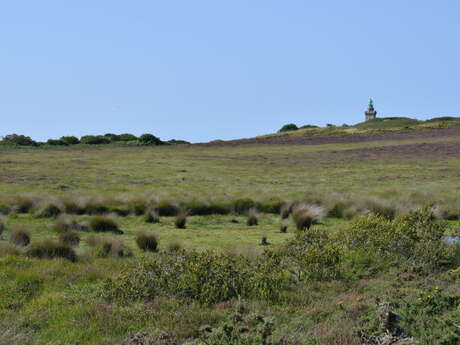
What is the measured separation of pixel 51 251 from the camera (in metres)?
12.6

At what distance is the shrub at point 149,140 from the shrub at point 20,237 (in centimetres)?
5807

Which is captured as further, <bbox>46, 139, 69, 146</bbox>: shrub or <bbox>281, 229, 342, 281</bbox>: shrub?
<bbox>46, 139, 69, 146</bbox>: shrub

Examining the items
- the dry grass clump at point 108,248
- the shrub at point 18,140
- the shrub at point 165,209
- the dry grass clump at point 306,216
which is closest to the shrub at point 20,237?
the dry grass clump at point 108,248

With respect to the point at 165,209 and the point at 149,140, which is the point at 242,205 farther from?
the point at 149,140

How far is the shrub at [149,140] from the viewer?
7288 cm

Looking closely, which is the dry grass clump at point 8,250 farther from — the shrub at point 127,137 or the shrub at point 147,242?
the shrub at point 127,137

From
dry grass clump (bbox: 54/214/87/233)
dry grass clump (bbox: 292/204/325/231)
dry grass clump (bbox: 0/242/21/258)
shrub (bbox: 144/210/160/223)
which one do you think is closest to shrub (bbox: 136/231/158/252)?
dry grass clump (bbox: 0/242/21/258)

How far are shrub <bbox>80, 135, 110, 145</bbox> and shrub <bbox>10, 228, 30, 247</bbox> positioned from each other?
60.4m

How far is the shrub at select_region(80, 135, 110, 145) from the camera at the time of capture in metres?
73.9

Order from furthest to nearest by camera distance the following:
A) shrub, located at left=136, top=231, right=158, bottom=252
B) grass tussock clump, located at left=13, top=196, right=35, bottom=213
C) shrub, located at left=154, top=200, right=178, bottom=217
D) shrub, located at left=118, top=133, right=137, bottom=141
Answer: shrub, located at left=118, top=133, right=137, bottom=141
shrub, located at left=154, top=200, right=178, bottom=217
grass tussock clump, located at left=13, top=196, right=35, bottom=213
shrub, located at left=136, top=231, right=158, bottom=252

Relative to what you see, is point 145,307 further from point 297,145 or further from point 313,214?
point 297,145

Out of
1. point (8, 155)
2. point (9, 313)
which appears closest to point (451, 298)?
point (9, 313)

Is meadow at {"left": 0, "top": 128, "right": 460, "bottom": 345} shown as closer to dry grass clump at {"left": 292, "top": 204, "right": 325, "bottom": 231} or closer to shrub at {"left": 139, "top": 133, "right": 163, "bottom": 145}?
dry grass clump at {"left": 292, "top": 204, "right": 325, "bottom": 231}

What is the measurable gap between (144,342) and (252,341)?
149 cm
